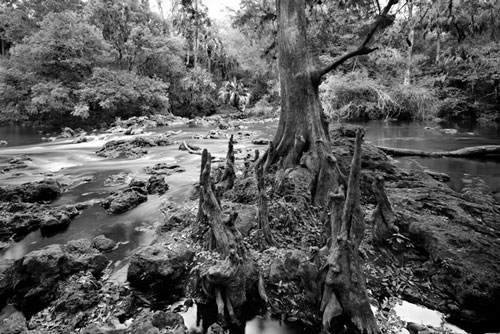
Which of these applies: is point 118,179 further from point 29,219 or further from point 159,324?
point 159,324

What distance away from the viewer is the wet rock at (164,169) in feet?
34.6

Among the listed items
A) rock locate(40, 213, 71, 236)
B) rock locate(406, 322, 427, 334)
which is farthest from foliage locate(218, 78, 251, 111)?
rock locate(406, 322, 427, 334)

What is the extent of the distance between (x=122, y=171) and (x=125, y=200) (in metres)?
4.43

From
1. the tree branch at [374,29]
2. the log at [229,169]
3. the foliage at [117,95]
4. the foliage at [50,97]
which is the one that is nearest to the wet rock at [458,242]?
the tree branch at [374,29]

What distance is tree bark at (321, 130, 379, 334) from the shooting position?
2.88 metres

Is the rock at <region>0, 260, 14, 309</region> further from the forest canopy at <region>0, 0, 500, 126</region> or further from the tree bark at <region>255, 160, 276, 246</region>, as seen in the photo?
the forest canopy at <region>0, 0, 500, 126</region>

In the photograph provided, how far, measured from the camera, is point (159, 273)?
3.89m

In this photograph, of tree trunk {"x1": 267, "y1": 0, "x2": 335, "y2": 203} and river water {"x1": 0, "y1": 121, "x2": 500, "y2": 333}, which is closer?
river water {"x1": 0, "y1": 121, "x2": 500, "y2": 333}

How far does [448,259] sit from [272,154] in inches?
145

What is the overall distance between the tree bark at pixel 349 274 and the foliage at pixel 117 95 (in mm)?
25218

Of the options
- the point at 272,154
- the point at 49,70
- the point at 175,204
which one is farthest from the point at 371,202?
the point at 49,70

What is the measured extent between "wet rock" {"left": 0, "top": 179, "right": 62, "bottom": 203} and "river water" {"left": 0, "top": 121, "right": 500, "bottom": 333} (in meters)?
0.31

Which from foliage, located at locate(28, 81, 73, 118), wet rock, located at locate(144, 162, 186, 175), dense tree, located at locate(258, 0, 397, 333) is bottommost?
wet rock, located at locate(144, 162, 186, 175)

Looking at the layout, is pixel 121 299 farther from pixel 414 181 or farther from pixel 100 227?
pixel 414 181
